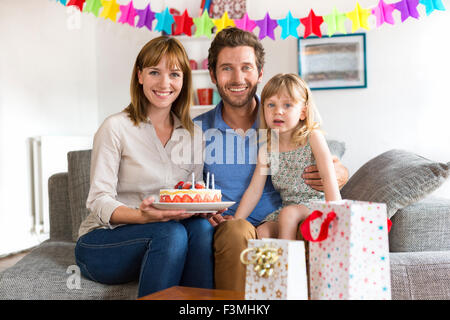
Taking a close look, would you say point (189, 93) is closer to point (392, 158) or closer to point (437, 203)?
point (392, 158)

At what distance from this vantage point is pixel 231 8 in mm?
4254

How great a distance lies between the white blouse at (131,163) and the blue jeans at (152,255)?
104mm

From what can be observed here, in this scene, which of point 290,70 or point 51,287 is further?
point 290,70

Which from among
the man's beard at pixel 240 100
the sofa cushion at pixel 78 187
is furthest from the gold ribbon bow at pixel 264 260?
the sofa cushion at pixel 78 187

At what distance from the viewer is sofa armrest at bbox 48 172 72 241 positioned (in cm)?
211

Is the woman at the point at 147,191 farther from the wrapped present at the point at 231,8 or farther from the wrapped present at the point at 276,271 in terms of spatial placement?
the wrapped present at the point at 231,8

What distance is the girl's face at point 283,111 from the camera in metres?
1.79

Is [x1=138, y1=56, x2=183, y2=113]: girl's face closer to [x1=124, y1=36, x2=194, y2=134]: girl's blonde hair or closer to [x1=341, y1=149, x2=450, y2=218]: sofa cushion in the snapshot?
[x1=124, y1=36, x2=194, y2=134]: girl's blonde hair

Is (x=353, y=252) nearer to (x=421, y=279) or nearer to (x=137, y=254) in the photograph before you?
(x=421, y=279)

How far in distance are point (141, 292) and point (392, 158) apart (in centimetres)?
119

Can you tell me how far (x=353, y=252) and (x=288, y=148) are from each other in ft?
3.07

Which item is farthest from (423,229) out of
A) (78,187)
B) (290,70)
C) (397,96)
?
(290,70)

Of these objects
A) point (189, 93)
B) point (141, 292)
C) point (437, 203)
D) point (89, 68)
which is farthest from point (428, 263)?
point (89, 68)

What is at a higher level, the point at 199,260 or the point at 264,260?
the point at 264,260
